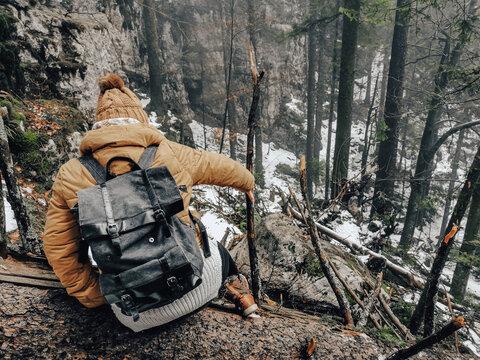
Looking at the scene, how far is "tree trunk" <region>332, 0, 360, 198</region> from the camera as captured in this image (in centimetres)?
807

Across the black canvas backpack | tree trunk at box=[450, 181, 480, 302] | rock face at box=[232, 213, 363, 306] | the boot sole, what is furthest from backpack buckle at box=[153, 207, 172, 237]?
tree trunk at box=[450, 181, 480, 302]

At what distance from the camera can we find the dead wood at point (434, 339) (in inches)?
52.2

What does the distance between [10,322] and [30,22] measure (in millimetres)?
8294

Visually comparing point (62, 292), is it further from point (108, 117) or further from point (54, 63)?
point (54, 63)

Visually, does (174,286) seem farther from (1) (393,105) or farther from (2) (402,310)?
(1) (393,105)

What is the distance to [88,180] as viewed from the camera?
63.3 inches

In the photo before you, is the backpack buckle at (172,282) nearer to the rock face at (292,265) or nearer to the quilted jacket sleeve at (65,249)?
the quilted jacket sleeve at (65,249)

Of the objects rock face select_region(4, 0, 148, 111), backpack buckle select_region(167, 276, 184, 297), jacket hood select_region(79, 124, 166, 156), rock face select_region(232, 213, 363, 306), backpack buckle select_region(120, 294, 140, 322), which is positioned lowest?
rock face select_region(232, 213, 363, 306)

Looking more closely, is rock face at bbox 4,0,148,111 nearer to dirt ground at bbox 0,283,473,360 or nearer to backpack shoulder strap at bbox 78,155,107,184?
dirt ground at bbox 0,283,473,360

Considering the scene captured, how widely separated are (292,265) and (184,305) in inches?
89.3

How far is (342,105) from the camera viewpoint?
28.5 feet

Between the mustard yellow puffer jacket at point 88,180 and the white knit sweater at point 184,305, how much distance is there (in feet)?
1.13

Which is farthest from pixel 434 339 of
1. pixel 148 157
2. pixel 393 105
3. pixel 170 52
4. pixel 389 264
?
pixel 170 52

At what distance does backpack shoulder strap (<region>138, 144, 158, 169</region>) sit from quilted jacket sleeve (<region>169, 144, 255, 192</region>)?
0.18 metres
